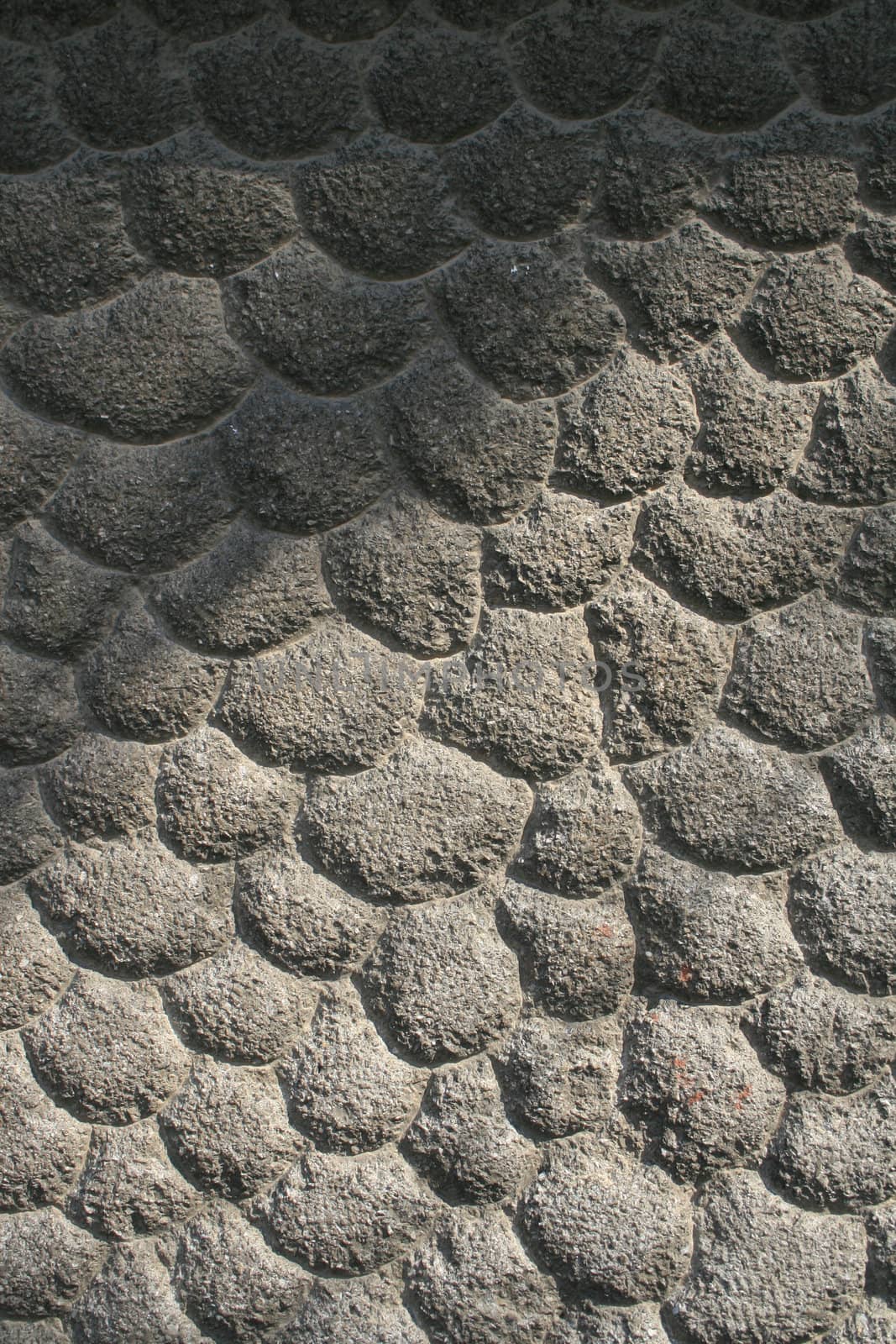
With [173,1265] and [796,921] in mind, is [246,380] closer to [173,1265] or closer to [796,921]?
[796,921]

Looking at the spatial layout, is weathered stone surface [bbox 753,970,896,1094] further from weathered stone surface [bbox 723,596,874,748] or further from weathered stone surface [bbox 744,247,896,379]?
weathered stone surface [bbox 744,247,896,379]

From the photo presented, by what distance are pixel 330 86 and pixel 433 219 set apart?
0.17 metres

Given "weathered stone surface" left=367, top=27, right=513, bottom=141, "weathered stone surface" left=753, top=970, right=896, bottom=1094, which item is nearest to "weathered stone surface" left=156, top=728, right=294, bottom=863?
"weathered stone surface" left=753, top=970, right=896, bottom=1094

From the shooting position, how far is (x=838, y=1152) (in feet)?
3.73

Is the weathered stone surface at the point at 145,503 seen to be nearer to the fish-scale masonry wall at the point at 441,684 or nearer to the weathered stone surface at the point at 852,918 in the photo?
the fish-scale masonry wall at the point at 441,684

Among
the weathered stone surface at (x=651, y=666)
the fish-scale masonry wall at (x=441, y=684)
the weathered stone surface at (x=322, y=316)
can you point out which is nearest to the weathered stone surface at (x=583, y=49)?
the fish-scale masonry wall at (x=441, y=684)

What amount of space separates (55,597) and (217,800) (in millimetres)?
272

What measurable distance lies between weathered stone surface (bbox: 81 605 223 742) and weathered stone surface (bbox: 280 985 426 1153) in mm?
338

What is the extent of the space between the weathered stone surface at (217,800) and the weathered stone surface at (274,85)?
2.05ft

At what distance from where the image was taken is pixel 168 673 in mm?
1151

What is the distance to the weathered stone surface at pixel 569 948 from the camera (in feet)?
3.75

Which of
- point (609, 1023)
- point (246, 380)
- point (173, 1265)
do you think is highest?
point (246, 380)

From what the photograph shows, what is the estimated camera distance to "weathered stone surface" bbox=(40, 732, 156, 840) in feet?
3.80

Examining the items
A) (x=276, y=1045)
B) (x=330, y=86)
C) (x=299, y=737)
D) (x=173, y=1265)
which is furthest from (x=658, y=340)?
(x=173, y=1265)
